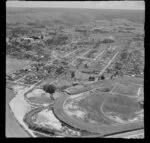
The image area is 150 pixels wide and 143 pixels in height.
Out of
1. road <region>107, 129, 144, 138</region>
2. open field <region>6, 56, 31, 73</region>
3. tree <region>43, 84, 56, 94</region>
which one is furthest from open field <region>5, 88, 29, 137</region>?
open field <region>6, 56, 31, 73</region>

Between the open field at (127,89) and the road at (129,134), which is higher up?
the open field at (127,89)

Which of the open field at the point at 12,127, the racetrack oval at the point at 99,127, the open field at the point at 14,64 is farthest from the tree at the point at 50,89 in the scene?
the open field at the point at 14,64

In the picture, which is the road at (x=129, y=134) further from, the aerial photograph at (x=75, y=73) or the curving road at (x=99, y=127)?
the curving road at (x=99, y=127)

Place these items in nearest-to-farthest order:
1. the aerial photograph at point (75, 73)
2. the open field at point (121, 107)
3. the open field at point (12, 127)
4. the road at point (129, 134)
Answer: the open field at point (12, 127)
the road at point (129, 134)
the aerial photograph at point (75, 73)
the open field at point (121, 107)

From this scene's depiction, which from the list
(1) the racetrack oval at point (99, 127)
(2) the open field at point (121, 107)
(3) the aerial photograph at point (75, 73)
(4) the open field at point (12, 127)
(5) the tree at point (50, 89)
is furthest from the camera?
(5) the tree at point (50, 89)

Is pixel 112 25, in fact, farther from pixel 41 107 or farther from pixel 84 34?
pixel 41 107

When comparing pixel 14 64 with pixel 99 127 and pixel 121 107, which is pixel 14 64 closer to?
pixel 121 107

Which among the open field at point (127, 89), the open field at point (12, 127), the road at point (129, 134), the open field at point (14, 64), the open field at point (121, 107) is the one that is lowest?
the road at point (129, 134)

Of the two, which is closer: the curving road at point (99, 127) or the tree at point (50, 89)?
the curving road at point (99, 127)
